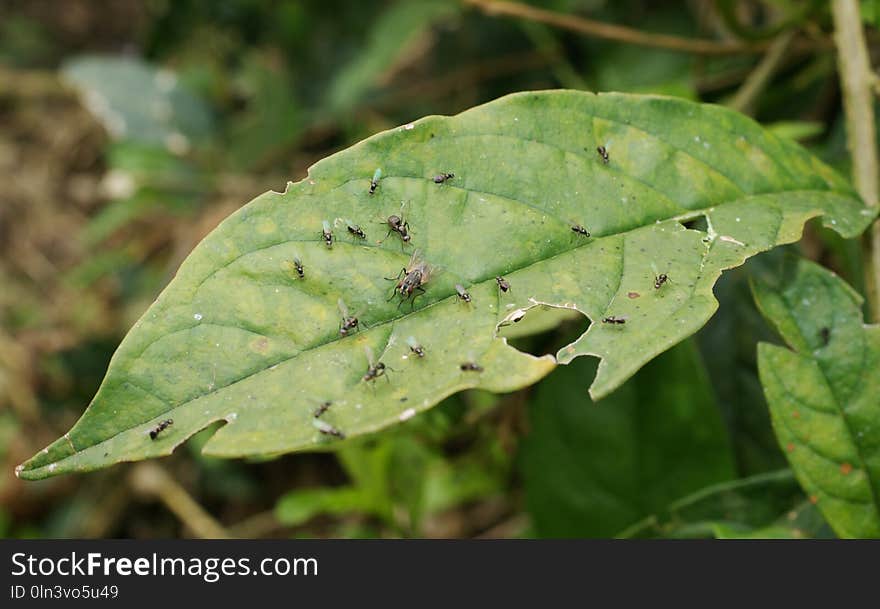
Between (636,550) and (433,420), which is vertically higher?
(433,420)

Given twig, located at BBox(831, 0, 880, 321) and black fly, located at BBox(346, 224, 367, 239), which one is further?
twig, located at BBox(831, 0, 880, 321)

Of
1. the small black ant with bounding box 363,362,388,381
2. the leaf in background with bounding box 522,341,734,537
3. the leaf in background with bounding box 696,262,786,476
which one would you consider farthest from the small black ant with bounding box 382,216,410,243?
the leaf in background with bounding box 696,262,786,476

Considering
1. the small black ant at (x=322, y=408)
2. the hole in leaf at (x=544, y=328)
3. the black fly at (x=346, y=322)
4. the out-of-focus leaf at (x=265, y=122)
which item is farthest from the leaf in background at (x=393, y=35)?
the small black ant at (x=322, y=408)

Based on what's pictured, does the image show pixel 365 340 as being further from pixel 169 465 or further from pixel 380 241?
pixel 169 465

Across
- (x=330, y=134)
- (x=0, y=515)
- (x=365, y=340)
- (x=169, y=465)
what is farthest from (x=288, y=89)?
(x=365, y=340)

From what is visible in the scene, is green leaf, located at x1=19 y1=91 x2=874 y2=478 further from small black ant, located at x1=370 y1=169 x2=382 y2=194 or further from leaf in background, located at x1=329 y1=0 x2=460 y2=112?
leaf in background, located at x1=329 y1=0 x2=460 y2=112
